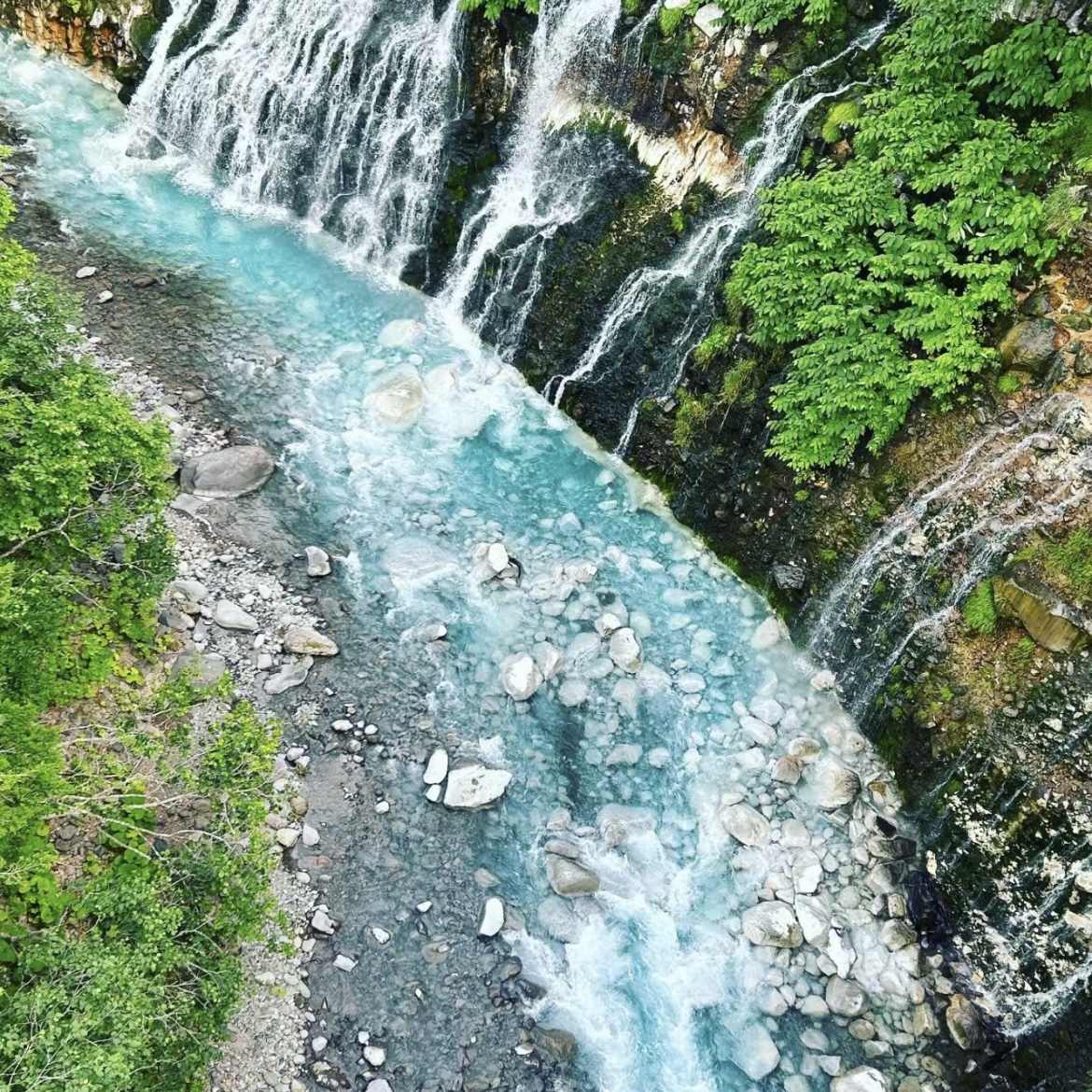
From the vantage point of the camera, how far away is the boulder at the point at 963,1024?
8.69 m

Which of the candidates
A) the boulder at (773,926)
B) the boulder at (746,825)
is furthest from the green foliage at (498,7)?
the boulder at (773,926)

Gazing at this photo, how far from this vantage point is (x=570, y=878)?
9.38 meters

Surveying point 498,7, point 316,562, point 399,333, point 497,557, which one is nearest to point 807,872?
point 497,557

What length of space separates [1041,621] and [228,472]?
37.4 feet

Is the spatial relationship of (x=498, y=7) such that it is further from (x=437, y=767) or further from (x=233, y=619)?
(x=437, y=767)

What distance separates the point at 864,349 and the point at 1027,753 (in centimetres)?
523

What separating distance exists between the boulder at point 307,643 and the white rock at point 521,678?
2328 millimetres

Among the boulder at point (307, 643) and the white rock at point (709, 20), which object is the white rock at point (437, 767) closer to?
the boulder at point (307, 643)

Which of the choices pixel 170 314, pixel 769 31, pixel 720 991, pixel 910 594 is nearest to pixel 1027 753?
pixel 910 594

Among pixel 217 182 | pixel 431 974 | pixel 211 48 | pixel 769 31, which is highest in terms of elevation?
pixel 769 31

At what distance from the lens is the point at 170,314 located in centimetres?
1574

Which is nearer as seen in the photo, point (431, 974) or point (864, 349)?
point (431, 974)

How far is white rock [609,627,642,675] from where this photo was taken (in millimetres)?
11516

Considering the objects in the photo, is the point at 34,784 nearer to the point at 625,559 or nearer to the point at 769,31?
the point at 625,559
